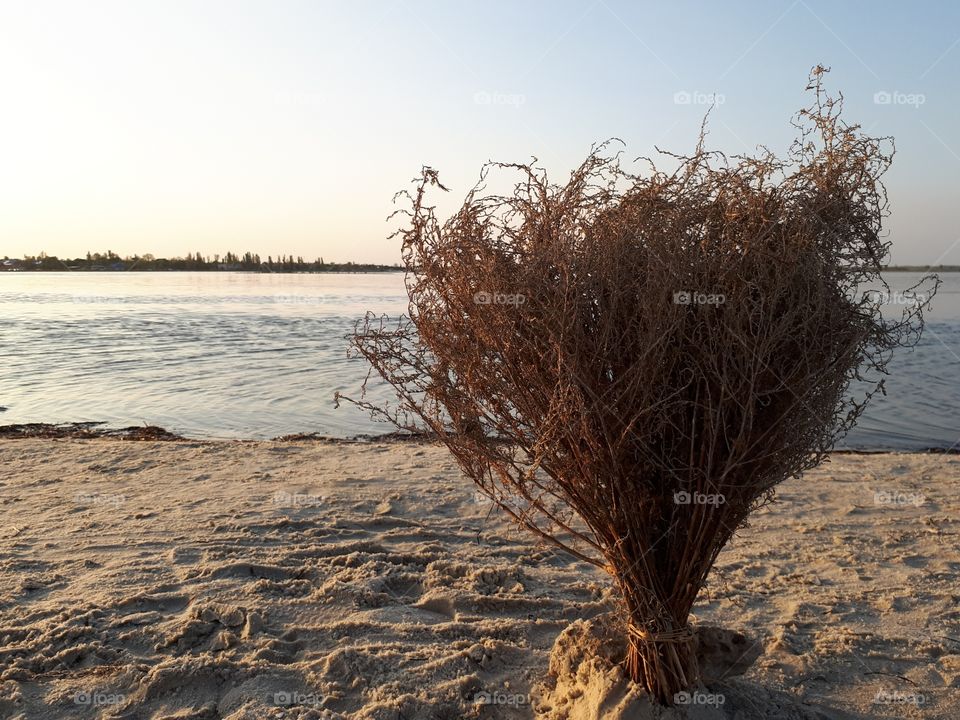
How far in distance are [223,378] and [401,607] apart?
1184 cm

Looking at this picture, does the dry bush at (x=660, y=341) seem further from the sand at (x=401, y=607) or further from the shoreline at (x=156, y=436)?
the shoreline at (x=156, y=436)

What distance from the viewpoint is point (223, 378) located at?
15.0 meters

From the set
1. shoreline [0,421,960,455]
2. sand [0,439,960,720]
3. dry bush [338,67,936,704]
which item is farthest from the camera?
shoreline [0,421,960,455]

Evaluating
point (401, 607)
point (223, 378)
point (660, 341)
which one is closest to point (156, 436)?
point (223, 378)

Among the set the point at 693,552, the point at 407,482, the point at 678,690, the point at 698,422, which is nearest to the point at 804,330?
the point at 698,422

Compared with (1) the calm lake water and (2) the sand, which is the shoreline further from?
(2) the sand

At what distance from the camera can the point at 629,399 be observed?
275 centimetres

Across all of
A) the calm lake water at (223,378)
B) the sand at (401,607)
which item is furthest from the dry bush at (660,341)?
the calm lake water at (223,378)

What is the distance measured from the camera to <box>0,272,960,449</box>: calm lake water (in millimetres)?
11328

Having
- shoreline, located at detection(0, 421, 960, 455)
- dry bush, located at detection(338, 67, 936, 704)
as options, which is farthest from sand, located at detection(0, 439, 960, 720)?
shoreline, located at detection(0, 421, 960, 455)

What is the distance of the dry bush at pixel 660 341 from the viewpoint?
8.82 feet

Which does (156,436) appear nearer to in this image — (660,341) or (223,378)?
(223,378)

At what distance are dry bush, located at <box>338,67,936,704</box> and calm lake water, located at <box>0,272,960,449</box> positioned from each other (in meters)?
4.19

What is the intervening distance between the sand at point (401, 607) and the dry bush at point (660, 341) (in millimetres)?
772
